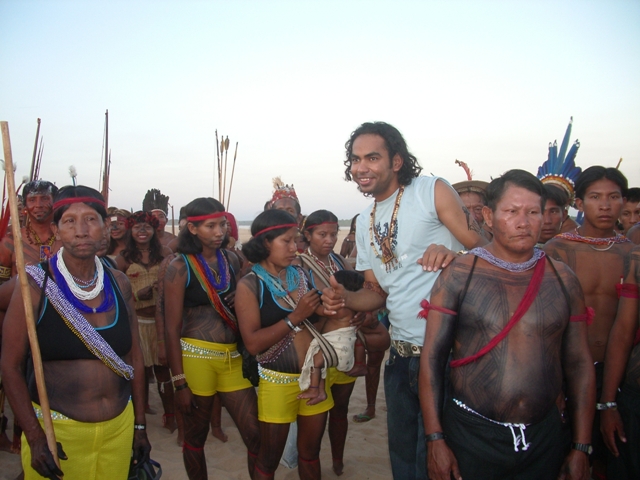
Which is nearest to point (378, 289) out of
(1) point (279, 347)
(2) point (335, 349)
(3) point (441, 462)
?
(2) point (335, 349)

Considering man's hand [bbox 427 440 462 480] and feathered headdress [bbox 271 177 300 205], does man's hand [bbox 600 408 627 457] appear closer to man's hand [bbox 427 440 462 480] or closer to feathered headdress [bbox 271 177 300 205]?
man's hand [bbox 427 440 462 480]

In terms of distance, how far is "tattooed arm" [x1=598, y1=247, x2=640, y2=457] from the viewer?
9.92 feet

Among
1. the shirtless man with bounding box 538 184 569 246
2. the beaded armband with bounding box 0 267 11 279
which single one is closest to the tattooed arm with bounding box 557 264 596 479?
the shirtless man with bounding box 538 184 569 246

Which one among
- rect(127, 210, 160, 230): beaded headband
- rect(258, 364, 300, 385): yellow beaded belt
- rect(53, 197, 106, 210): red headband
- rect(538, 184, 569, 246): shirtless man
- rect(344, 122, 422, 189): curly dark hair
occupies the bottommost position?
rect(258, 364, 300, 385): yellow beaded belt

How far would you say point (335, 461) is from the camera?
4.59 metres

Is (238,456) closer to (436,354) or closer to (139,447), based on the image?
(139,447)

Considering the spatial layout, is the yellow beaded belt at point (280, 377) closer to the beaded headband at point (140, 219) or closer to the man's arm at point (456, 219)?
the man's arm at point (456, 219)

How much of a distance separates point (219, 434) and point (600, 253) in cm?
433

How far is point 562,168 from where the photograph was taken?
554 centimetres

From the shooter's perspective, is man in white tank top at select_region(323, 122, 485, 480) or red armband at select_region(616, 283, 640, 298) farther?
red armband at select_region(616, 283, 640, 298)

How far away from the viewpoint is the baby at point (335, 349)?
11.3 ft

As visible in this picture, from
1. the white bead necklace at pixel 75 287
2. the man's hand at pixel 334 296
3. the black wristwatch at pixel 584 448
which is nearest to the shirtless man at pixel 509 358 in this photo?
the black wristwatch at pixel 584 448

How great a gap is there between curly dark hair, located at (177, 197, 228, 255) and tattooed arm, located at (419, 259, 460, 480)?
7.78ft

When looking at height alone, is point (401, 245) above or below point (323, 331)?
above
